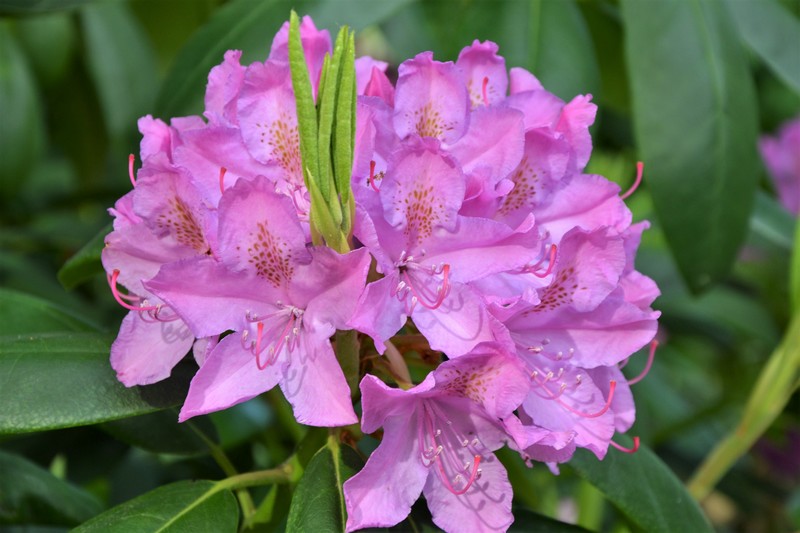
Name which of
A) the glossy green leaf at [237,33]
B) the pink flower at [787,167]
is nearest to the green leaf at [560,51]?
the glossy green leaf at [237,33]

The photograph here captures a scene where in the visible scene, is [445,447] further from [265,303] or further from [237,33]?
[237,33]

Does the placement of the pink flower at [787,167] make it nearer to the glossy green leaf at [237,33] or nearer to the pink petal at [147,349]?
the glossy green leaf at [237,33]

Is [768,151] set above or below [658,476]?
below

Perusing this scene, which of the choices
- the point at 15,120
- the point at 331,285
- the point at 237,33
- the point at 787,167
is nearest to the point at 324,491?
the point at 331,285

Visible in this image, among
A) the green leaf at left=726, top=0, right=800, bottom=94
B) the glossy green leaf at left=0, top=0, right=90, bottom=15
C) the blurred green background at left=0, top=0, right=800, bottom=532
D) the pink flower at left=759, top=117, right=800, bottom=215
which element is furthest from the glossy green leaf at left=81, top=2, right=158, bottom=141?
the pink flower at left=759, top=117, right=800, bottom=215

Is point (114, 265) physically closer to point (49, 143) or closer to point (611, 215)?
point (611, 215)

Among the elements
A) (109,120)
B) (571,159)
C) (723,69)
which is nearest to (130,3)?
(109,120)

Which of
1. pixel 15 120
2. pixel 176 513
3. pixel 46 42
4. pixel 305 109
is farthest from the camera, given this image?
pixel 46 42
